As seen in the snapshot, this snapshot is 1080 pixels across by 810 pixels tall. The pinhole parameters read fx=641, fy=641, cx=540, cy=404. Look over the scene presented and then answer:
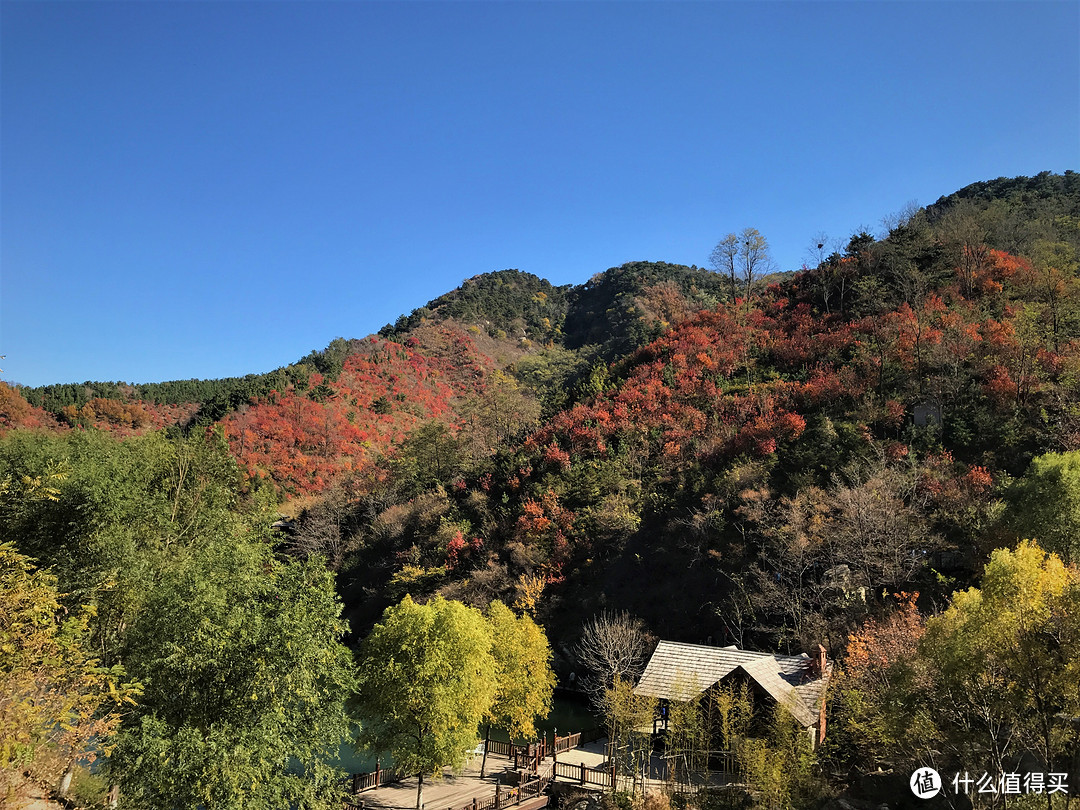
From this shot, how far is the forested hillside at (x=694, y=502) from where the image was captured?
14773 millimetres

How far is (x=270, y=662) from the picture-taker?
14219 millimetres

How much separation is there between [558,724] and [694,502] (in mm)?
15734

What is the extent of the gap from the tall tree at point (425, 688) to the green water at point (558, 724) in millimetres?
5886

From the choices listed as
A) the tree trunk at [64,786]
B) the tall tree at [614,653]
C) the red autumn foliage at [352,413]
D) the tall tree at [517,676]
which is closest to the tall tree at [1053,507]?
the tall tree at [614,653]

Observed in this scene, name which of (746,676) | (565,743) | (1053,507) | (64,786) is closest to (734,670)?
(746,676)

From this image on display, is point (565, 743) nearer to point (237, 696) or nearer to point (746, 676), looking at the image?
point (746, 676)

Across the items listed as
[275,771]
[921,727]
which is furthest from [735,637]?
[275,771]

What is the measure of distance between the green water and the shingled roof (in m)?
6.79

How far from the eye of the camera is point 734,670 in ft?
71.1

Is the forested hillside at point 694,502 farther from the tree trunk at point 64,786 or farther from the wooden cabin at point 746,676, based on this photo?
the tree trunk at point 64,786

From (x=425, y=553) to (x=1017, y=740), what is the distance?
38503 millimetres

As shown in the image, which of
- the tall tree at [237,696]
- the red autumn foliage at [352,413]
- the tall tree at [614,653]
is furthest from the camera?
the red autumn foliage at [352,413]

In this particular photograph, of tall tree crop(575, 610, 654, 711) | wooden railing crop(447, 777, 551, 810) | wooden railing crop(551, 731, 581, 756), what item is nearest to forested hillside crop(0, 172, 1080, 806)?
tall tree crop(575, 610, 654, 711)

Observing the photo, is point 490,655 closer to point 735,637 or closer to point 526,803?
point 526,803
